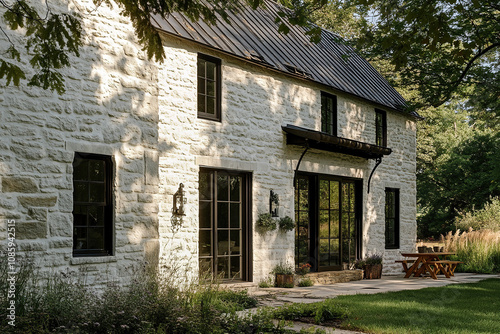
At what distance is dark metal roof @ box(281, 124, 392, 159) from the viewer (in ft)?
40.3

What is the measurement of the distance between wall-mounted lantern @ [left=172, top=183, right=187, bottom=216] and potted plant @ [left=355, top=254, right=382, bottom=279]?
656cm

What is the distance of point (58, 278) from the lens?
6398mm

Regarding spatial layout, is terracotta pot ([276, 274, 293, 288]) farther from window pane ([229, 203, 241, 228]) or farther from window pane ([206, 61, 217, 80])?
window pane ([206, 61, 217, 80])

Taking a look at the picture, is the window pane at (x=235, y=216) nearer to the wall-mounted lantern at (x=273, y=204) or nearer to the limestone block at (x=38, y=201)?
the wall-mounted lantern at (x=273, y=204)

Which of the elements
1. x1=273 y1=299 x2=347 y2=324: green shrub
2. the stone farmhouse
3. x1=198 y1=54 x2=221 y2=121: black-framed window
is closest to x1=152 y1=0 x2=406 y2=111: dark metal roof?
the stone farmhouse

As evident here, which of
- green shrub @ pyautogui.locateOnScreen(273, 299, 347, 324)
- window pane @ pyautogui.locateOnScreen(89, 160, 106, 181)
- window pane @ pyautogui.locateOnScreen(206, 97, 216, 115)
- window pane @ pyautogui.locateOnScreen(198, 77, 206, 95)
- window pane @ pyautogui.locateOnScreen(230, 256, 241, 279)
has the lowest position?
green shrub @ pyautogui.locateOnScreen(273, 299, 347, 324)

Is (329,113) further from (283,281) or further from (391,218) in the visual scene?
(283,281)

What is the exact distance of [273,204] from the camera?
12.2m

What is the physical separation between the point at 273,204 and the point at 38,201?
6304 millimetres

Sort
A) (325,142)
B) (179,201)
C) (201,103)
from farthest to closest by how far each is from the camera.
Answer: (325,142)
(201,103)
(179,201)

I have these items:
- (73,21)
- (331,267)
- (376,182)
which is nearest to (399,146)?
(376,182)

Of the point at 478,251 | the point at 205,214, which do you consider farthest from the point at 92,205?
the point at 478,251

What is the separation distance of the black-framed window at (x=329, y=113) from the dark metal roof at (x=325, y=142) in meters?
0.68

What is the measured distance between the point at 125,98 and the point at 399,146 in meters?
11.6
